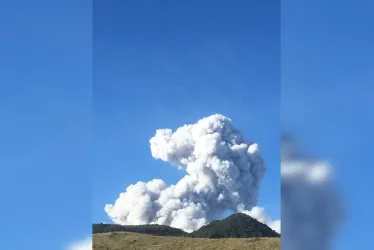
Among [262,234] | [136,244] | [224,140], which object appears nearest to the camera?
[136,244]

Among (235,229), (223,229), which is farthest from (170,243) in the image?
(235,229)

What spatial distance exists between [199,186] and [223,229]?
4.51 m

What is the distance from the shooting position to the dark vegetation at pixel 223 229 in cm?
3839

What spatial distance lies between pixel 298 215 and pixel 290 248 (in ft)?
1.87

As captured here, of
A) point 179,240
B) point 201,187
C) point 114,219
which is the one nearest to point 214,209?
point 201,187

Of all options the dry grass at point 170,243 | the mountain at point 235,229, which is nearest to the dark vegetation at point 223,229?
the mountain at point 235,229

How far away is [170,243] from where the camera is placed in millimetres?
29672

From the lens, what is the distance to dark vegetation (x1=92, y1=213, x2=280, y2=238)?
38.4 meters

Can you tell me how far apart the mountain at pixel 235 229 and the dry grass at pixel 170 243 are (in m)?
8.65

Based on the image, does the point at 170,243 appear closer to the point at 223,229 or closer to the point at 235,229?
the point at 223,229

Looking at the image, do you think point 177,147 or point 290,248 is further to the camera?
point 177,147

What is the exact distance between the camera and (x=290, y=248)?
932 cm

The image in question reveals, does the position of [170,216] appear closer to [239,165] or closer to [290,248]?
[239,165]

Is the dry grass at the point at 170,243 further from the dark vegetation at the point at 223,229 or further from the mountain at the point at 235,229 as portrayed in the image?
the mountain at the point at 235,229
